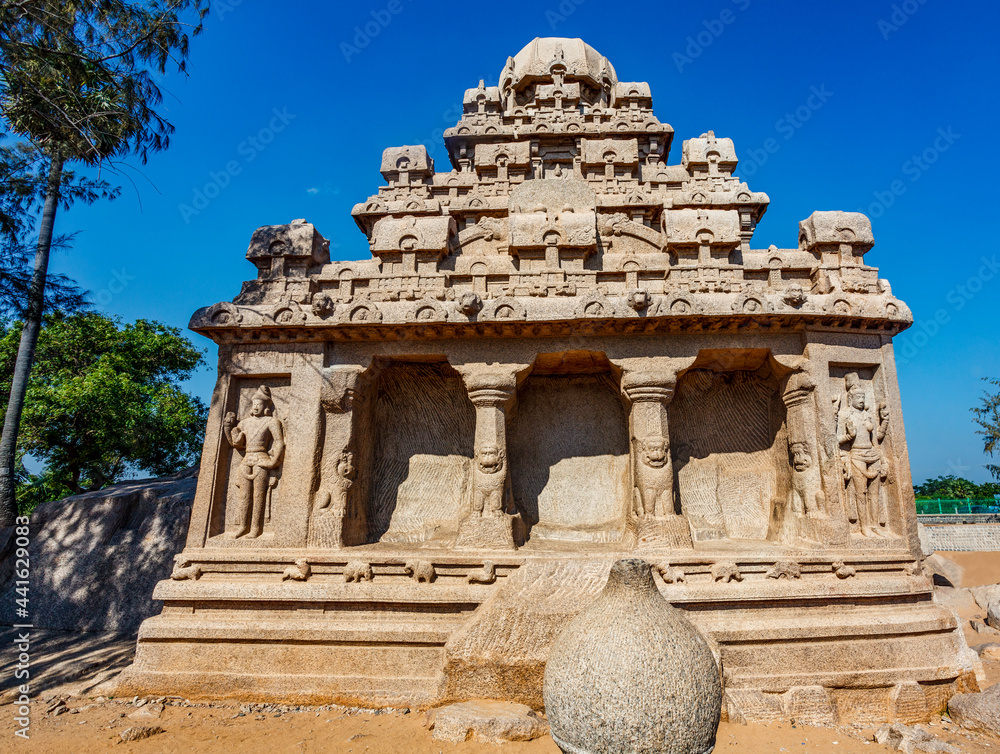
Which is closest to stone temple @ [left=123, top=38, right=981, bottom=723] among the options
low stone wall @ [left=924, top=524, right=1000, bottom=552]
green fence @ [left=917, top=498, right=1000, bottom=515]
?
low stone wall @ [left=924, top=524, right=1000, bottom=552]

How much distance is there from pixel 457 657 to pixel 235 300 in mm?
5325

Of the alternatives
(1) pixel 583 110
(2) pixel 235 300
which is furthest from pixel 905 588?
(1) pixel 583 110

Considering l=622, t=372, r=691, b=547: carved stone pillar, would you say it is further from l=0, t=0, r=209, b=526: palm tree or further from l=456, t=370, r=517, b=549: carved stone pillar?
l=0, t=0, r=209, b=526: palm tree

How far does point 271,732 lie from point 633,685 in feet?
13.9

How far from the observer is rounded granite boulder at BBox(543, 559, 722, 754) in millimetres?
2664

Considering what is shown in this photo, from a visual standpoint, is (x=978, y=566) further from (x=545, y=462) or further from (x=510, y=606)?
(x=510, y=606)

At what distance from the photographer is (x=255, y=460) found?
6.88m

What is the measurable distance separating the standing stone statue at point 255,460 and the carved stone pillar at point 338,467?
63cm

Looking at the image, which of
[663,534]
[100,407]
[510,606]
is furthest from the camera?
[100,407]

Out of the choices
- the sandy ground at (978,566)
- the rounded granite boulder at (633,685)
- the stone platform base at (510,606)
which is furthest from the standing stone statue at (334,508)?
the sandy ground at (978,566)

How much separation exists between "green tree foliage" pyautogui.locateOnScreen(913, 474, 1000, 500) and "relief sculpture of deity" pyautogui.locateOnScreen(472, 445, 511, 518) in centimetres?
2735

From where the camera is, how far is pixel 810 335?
6832 mm

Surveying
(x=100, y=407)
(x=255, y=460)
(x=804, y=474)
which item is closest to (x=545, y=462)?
(x=804, y=474)

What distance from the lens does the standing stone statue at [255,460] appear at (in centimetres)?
684
